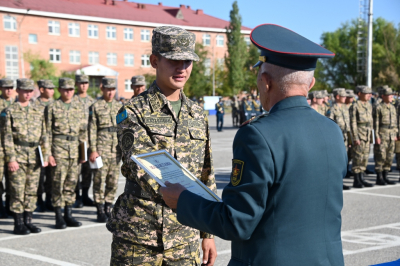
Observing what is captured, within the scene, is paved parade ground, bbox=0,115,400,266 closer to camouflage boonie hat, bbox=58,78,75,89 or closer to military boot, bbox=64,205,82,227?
military boot, bbox=64,205,82,227

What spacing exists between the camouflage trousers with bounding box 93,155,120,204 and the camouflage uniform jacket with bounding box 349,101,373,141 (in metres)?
6.08

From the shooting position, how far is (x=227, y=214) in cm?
196

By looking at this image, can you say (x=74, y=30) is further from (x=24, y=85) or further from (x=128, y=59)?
(x=24, y=85)

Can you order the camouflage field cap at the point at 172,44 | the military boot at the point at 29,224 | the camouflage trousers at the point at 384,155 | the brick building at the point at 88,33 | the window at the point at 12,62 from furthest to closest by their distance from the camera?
the brick building at the point at 88,33 → the window at the point at 12,62 → the camouflage trousers at the point at 384,155 → the military boot at the point at 29,224 → the camouflage field cap at the point at 172,44

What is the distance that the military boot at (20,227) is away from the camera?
731 cm

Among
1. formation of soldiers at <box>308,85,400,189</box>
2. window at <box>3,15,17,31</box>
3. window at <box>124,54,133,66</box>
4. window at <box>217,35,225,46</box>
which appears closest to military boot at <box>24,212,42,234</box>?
formation of soldiers at <box>308,85,400,189</box>

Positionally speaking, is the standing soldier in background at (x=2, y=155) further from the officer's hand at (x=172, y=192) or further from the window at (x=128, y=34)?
the window at (x=128, y=34)

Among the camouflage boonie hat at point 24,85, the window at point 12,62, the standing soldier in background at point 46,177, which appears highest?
the window at point 12,62

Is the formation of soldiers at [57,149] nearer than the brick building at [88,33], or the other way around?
the formation of soldiers at [57,149]

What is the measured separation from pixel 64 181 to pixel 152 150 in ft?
18.4

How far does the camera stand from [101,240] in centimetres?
681

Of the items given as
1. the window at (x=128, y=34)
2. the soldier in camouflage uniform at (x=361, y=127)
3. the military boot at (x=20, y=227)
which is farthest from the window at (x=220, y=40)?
the military boot at (x=20, y=227)

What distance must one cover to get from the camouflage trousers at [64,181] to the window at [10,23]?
51621mm

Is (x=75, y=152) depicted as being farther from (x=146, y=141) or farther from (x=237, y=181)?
(x=237, y=181)
